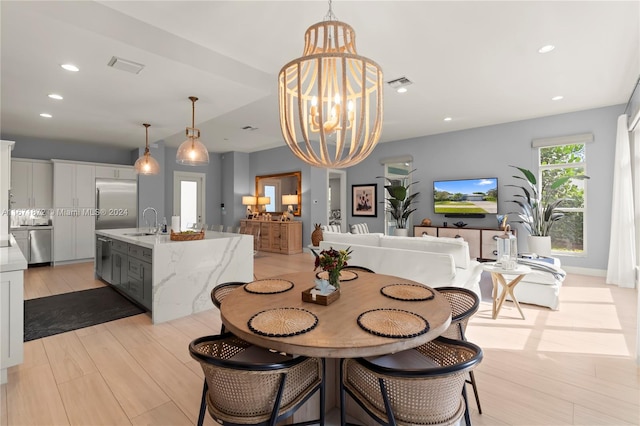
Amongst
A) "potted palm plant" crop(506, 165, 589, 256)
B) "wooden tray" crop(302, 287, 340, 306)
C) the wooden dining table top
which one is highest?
"potted palm plant" crop(506, 165, 589, 256)

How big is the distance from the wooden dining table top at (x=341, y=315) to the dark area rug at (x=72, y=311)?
97.6 inches

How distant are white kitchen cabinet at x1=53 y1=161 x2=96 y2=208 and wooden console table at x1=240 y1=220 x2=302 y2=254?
3.50 metres

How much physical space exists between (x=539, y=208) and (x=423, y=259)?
11.1 feet

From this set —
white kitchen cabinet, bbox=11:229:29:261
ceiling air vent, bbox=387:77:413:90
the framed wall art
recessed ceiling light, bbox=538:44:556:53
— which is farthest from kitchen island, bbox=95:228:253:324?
the framed wall art

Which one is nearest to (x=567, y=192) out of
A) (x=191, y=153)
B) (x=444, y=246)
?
(x=444, y=246)

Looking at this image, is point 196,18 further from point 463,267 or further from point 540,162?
point 540,162

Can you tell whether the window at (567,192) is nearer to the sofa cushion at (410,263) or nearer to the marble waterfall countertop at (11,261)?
the sofa cushion at (410,263)

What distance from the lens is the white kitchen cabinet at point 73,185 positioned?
5973 mm

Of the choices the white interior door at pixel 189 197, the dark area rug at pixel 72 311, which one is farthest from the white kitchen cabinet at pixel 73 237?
the dark area rug at pixel 72 311

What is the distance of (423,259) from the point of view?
3.38 m

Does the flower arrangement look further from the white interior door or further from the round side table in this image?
the white interior door

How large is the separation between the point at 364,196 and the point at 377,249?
445 centimetres

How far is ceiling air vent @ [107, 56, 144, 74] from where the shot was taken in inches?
112

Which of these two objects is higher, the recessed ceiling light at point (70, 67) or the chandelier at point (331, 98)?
the recessed ceiling light at point (70, 67)
